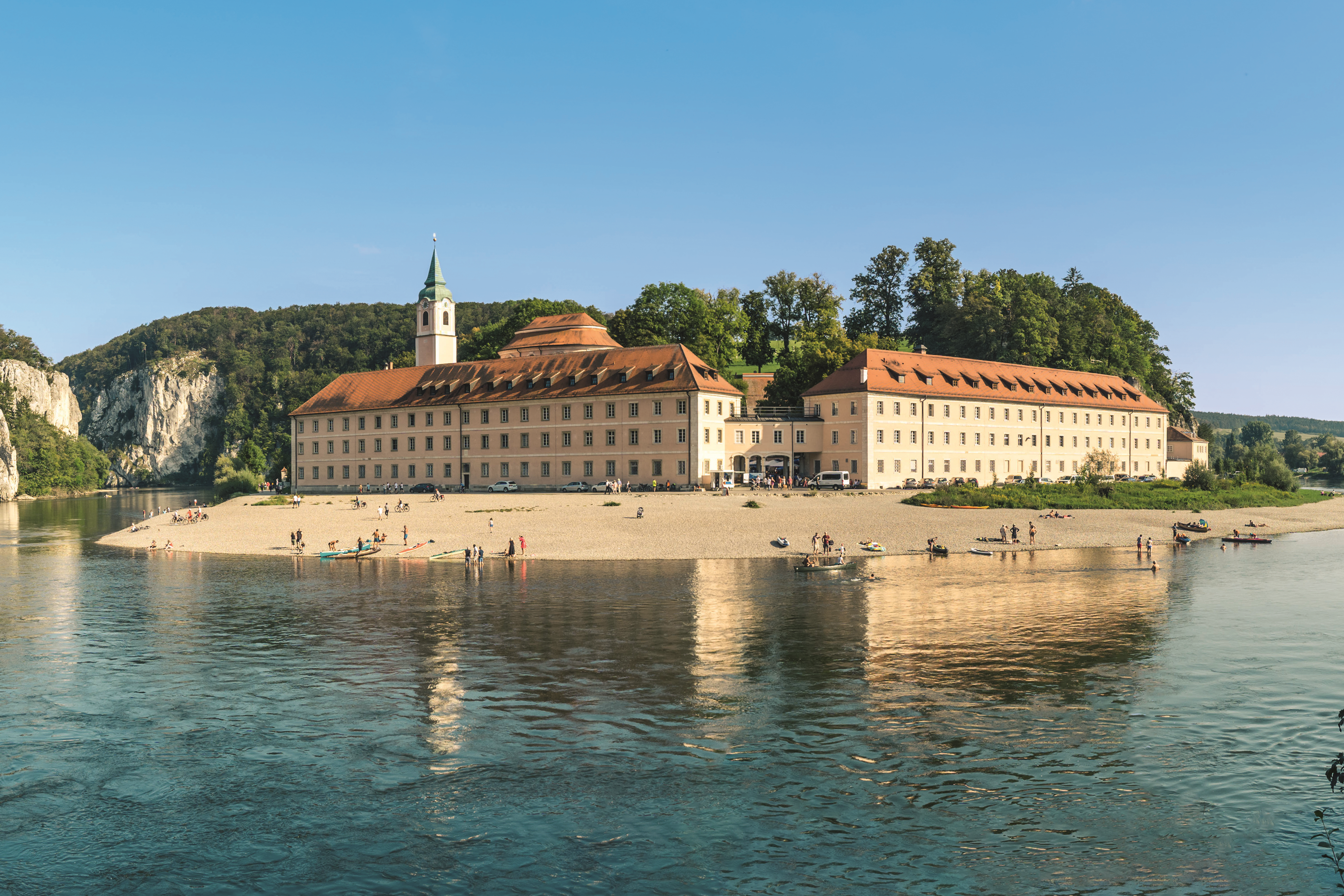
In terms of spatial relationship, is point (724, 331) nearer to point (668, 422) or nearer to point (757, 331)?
point (757, 331)

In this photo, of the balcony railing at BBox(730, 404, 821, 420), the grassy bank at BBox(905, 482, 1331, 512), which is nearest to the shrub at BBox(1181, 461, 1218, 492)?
the grassy bank at BBox(905, 482, 1331, 512)

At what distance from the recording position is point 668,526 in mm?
71438

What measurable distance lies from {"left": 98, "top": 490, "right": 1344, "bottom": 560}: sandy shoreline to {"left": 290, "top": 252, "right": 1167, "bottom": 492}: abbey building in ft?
34.6

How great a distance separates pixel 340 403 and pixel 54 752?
100951 mm

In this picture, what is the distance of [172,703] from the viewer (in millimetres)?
28297

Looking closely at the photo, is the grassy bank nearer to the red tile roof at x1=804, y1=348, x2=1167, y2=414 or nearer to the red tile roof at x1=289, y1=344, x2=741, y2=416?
the red tile roof at x1=804, y1=348, x2=1167, y2=414

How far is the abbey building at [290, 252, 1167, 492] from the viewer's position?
9969 cm

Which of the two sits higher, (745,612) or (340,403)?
(340,403)

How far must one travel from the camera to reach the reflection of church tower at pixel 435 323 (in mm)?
131125

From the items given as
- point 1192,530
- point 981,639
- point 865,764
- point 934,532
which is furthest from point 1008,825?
point 1192,530

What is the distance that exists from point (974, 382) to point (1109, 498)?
26069 millimetres

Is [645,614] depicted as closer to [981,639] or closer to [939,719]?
[981,639]

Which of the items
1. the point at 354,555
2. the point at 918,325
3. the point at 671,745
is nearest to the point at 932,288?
the point at 918,325

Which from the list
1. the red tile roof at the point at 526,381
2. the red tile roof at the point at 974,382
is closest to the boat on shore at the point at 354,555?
the red tile roof at the point at 526,381
